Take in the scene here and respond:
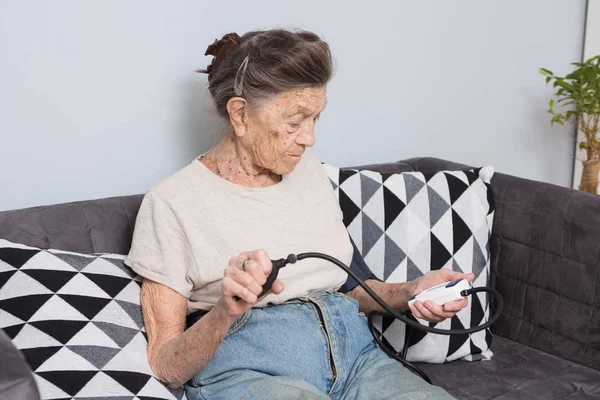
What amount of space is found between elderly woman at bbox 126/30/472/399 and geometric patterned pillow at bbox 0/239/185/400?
5 centimetres

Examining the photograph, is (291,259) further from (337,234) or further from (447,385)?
(447,385)

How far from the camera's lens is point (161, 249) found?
1.45 meters

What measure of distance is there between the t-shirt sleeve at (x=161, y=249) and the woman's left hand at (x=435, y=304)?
0.44m

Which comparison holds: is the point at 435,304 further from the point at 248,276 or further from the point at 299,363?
the point at 248,276

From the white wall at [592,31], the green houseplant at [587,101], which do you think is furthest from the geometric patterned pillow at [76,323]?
the white wall at [592,31]

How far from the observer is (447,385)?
1746 mm

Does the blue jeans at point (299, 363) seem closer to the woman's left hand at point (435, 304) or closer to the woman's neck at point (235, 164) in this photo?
the woman's left hand at point (435, 304)

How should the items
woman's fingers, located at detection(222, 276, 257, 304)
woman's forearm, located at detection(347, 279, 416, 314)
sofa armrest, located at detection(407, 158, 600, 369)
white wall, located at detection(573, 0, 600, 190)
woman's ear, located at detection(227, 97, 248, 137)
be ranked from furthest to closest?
white wall, located at detection(573, 0, 600, 190) → sofa armrest, located at detection(407, 158, 600, 369) → woman's forearm, located at detection(347, 279, 416, 314) → woman's ear, located at detection(227, 97, 248, 137) → woman's fingers, located at detection(222, 276, 257, 304)

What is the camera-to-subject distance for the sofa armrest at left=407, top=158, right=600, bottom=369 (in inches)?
72.0

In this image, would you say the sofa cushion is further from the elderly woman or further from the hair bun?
the hair bun

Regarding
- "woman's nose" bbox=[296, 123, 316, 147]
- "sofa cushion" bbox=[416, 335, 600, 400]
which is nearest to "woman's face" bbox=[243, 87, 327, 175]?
"woman's nose" bbox=[296, 123, 316, 147]

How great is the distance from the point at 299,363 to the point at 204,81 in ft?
2.56

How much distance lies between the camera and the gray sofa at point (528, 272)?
1591 millimetres

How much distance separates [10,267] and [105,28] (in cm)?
60
